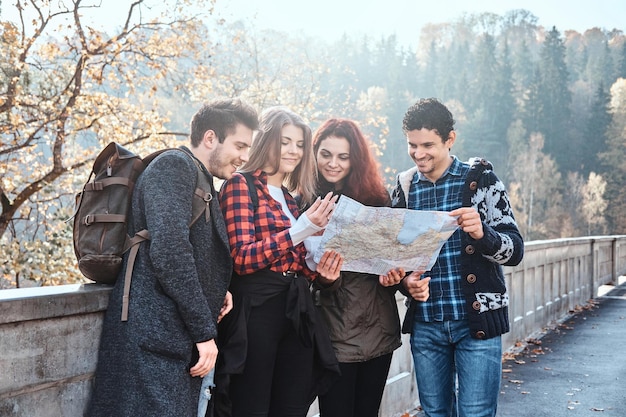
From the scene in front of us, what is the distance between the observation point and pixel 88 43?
11.4 metres

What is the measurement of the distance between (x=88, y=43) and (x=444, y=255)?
31.5 ft

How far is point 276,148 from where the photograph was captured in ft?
10.3

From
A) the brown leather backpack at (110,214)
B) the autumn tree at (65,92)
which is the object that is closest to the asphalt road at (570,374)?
the brown leather backpack at (110,214)

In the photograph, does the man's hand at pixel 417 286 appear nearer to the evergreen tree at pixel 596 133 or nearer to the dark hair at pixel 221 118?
the dark hair at pixel 221 118

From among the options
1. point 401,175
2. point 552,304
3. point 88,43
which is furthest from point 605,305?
point 401,175

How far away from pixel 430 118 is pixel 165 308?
148cm

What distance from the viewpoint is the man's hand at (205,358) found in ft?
8.29

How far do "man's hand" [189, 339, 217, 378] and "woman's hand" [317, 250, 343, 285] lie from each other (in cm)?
66

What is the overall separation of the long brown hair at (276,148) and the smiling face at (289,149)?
0.02 m

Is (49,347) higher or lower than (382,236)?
lower

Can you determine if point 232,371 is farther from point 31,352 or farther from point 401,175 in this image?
point 401,175

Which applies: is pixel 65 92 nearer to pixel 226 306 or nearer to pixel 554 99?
pixel 226 306

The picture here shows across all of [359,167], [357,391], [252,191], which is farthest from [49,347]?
[359,167]

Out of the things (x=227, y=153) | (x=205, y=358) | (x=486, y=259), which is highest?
(x=227, y=153)
